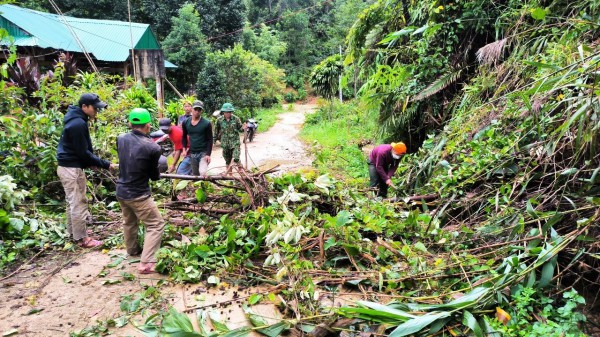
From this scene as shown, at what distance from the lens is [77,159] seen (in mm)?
4184

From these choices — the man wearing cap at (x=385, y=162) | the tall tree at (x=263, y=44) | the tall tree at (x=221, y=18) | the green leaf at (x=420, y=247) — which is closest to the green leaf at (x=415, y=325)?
the green leaf at (x=420, y=247)

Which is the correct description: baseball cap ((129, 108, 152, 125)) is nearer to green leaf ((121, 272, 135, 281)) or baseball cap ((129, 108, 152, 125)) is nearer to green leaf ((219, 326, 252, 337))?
green leaf ((121, 272, 135, 281))

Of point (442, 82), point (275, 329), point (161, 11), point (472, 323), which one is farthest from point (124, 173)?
point (161, 11)

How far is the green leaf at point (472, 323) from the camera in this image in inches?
96.2

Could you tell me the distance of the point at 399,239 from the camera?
158 inches

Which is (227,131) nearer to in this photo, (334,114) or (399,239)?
(399,239)

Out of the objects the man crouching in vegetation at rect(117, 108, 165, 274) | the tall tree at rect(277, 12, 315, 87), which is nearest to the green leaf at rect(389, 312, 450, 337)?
the man crouching in vegetation at rect(117, 108, 165, 274)

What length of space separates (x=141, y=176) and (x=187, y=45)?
21.2 metres

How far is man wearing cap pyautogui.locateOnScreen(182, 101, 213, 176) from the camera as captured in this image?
602 cm

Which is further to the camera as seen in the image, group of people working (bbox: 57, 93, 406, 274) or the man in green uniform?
the man in green uniform

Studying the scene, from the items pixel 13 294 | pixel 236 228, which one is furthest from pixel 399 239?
pixel 13 294

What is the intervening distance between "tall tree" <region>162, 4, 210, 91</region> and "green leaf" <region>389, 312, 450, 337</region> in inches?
881

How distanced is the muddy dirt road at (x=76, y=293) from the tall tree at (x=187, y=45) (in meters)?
20.4

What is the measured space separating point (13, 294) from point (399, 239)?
3492 millimetres
